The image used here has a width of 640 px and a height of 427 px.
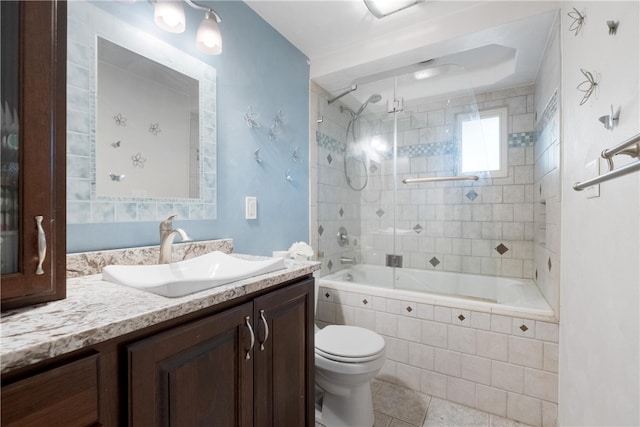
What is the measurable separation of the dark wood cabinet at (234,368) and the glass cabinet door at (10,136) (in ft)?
1.13

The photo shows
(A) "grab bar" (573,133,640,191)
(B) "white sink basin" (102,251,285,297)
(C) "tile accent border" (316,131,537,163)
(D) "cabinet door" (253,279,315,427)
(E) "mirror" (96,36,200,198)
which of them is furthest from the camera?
(C) "tile accent border" (316,131,537,163)

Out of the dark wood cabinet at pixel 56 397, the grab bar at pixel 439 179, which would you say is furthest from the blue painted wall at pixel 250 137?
the grab bar at pixel 439 179

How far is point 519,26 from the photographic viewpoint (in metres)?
1.67

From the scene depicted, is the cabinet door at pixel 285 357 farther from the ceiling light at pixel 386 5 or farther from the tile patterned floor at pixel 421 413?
the ceiling light at pixel 386 5

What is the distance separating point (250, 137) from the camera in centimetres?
173

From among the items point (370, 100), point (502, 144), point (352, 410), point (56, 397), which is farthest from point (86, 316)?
point (502, 144)

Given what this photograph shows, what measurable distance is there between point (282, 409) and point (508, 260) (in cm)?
230

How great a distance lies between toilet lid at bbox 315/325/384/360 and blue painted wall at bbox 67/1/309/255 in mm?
651

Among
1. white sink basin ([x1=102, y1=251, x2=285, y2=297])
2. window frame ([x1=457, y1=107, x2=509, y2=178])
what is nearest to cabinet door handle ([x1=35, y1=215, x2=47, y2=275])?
white sink basin ([x1=102, y1=251, x2=285, y2=297])

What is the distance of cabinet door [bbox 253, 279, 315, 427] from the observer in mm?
958

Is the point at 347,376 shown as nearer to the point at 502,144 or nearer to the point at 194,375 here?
the point at 194,375

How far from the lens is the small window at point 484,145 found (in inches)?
99.3

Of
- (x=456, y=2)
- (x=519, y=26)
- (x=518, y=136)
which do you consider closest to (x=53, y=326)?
(x=456, y=2)

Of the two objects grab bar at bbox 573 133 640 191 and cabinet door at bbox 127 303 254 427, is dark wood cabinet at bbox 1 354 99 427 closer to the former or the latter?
cabinet door at bbox 127 303 254 427
